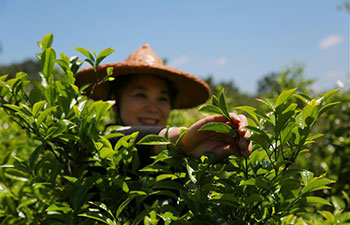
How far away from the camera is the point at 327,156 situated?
232cm

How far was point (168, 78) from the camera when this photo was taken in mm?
1981

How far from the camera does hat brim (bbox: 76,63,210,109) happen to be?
5.85ft

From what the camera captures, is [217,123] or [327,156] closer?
[217,123]

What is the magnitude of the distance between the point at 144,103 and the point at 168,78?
0.26m

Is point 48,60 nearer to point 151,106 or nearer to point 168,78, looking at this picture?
point 151,106

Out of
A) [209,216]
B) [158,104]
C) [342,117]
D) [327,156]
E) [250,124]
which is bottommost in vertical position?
[327,156]

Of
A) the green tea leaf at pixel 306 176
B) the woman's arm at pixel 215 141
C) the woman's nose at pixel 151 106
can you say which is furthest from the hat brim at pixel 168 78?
the green tea leaf at pixel 306 176

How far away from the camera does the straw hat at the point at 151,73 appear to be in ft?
5.86

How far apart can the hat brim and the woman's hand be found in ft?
2.86

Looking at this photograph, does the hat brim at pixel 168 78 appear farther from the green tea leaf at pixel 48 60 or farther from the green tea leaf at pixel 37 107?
the green tea leaf at pixel 37 107

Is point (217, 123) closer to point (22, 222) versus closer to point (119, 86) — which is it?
point (22, 222)

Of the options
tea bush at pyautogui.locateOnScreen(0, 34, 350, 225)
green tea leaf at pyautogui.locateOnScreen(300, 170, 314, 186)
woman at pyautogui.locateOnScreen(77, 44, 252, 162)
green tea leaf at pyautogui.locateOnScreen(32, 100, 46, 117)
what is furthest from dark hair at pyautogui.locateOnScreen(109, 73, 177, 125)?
green tea leaf at pyautogui.locateOnScreen(300, 170, 314, 186)

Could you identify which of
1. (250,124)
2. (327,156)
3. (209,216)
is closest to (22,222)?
(209,216)

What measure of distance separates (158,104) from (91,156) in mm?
879
